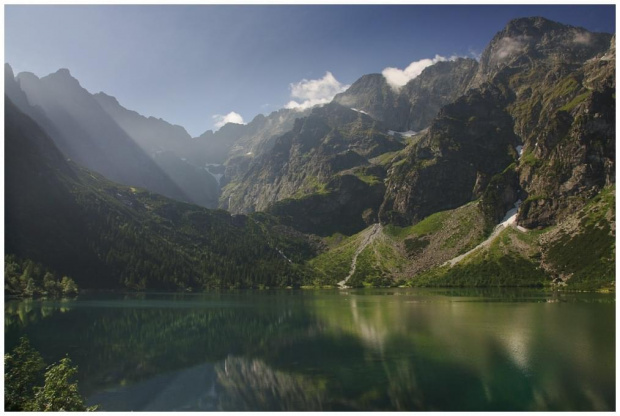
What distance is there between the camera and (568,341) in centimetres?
6700

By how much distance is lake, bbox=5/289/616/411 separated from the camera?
44219mm

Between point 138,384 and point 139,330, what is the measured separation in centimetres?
4175

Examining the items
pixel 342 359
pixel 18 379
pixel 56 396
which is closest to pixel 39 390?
pixel 56 396

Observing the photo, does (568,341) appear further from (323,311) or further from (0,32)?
(0,32)

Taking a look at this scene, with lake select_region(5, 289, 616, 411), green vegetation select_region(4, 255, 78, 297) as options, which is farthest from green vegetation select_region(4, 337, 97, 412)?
green vegetation select_region(4, 255, 78, 297)

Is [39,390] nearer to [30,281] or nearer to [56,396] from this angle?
[56,396]

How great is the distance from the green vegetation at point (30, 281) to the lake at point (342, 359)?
7383 cm

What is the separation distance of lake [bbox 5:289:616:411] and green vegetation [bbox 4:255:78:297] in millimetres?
73825

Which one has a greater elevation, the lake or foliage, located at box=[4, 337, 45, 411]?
foliage, located at box=[4, 337, 45, 411]

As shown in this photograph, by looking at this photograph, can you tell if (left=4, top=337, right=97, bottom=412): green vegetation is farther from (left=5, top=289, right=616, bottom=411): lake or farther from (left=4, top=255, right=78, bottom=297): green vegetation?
Result: (left=4, top=255, right=78, bottom=297): green vegetation

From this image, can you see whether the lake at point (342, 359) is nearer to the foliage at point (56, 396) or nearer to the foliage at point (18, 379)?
the foliage at point (18, 379)

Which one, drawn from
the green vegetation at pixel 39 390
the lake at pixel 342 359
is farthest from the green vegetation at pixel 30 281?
the green vegetation at pixel 39 390

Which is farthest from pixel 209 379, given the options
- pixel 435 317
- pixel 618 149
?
pixel 435 317

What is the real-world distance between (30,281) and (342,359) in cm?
16202
